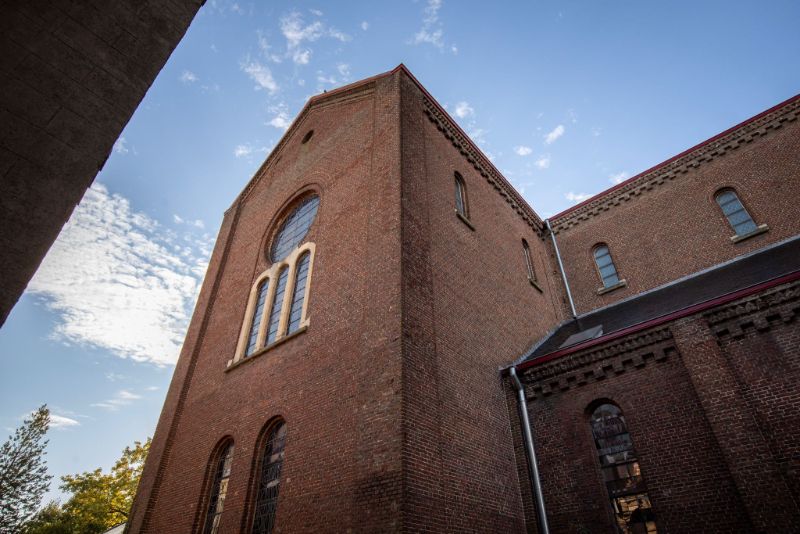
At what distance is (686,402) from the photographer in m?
8.06

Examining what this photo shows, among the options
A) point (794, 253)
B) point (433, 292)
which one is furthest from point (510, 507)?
point (794, 253)

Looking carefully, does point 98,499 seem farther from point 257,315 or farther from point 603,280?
point 603,280

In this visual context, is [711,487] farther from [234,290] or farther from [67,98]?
[234,290]

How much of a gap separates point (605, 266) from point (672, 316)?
718cm

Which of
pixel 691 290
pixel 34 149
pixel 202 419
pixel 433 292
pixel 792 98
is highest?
pixel 792 98

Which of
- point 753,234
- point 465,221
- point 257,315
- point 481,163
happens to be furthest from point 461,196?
point 753,234

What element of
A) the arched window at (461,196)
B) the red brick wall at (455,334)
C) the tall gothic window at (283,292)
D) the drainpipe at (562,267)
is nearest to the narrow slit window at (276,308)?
the tall gothic window at (283,292)

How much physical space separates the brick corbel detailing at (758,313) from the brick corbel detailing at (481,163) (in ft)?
25.6

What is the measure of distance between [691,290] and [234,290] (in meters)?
12.1

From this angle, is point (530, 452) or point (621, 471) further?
point (530, 452)

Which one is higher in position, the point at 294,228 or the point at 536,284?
the point at 294,228

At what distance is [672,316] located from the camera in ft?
28.3

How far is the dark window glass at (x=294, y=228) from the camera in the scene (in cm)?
1284

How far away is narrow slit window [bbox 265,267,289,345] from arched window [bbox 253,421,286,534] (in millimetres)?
2360
